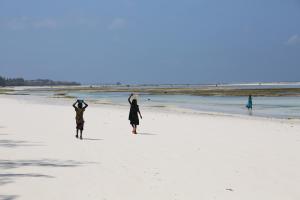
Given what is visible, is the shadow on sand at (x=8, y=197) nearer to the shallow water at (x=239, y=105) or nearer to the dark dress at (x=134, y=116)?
the dark dress at (x=134, y=116)

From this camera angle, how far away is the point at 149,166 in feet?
35.5

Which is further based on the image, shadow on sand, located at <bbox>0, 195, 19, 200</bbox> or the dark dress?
the dark dress

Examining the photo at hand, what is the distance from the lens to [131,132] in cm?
1888

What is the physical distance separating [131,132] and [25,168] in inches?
350

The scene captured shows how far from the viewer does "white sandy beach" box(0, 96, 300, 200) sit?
27.3 ft

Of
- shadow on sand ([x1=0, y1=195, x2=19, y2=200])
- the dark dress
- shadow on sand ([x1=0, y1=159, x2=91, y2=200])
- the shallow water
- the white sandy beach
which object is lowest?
the shallow water

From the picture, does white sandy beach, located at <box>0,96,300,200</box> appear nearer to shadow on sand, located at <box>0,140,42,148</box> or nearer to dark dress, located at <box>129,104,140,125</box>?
shadow on sand, located at <box>0,140,42,148</box>

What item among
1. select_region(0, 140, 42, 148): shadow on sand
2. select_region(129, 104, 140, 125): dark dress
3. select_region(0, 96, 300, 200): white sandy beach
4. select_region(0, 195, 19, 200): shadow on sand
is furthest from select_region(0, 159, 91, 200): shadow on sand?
select_region(129, 104, 140, 125): dark dress

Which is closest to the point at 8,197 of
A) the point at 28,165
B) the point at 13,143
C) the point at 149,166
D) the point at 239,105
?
the point at 28,165

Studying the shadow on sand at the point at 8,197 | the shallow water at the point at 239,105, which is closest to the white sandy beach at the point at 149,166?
the shadow on sand at the point at 8,197

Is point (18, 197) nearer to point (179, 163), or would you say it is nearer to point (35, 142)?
point (179, 163)

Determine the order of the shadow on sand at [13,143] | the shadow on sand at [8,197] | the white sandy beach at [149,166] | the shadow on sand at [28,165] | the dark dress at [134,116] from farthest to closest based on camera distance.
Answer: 1. the dark dress at [134,116]
2. the shadow on sand at [13,143]
3. the shadow on sand at [28,165]
4. the white sandy beach at [149,166]
5. the shadow on sand at [8,197]

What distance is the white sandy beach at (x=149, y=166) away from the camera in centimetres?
833

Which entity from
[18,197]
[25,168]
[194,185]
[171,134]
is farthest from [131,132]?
[18,197]
